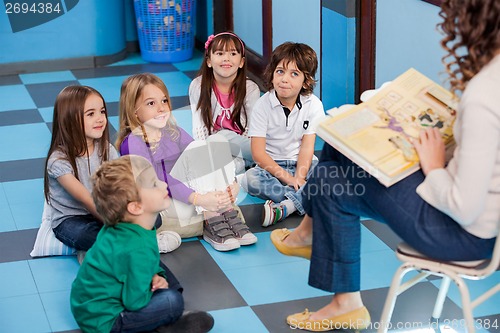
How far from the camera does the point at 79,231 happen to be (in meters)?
2.76

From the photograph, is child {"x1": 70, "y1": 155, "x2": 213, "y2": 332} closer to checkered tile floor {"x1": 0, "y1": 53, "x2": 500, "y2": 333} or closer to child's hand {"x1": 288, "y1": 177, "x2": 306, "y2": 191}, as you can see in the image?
checkered tile floor {"x1": 0, "y1": 53, "x2": 500, "y2": 333}

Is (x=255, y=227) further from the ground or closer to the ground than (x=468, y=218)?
closer to the ground

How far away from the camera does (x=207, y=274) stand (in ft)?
8.88

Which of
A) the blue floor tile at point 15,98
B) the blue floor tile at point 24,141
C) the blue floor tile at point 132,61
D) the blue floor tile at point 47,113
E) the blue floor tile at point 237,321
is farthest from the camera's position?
the blue floor tile at point 132,61

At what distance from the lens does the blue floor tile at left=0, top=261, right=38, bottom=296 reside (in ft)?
8.57

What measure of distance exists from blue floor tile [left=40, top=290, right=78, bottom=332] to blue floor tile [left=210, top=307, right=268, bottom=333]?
427 mm

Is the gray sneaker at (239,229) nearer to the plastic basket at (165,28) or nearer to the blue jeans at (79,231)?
the blue jeans at (79,231)

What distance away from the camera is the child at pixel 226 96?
3.50m

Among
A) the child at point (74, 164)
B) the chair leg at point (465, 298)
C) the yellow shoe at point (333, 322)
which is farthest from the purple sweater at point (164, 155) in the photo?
the chair leg at point (465, 298)

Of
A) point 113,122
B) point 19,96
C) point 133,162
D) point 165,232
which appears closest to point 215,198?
point 165,232

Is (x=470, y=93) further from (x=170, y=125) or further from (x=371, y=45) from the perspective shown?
(x=371, y=45)

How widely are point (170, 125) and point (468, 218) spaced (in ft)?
4.95

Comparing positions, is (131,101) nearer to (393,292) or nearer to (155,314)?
(155,314)

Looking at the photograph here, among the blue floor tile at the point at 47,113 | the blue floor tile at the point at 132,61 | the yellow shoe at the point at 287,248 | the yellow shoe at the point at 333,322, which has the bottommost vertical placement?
the blue floor tile at the point at 132,61
